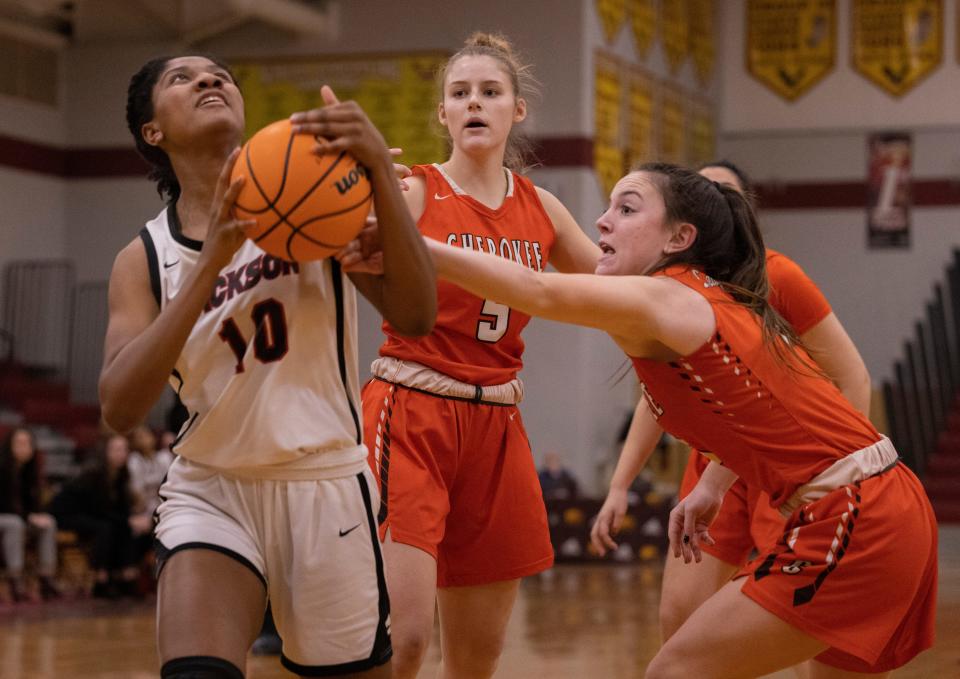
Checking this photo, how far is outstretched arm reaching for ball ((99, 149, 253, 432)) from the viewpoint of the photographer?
292cm

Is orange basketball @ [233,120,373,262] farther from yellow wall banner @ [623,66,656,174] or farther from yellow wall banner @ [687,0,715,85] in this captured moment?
yellow wall banner @ [687,0,715,85]

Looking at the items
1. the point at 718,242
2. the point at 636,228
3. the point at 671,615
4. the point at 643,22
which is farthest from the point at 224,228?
the point at 643,22

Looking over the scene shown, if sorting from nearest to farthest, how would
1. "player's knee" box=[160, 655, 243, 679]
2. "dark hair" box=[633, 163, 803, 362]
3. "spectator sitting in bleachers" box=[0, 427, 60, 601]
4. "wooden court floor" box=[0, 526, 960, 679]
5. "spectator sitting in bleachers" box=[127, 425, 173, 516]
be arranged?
"player's knee" box=[160, 655, 243, 679]
"dark hair" box=[633, 163, 803, 362]
"wooden court floor" box=[0, 526, 960, 679]
"spectator sitting in bleachers" box=[0, 427, 60, 601]
"spectator sitting in bleachers" box=[127, 425, 173, 516]

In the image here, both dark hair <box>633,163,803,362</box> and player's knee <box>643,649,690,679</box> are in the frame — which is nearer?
player's knee <box>643,649,690,679</box>

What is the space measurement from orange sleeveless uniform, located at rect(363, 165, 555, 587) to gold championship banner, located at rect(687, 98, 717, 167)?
47.1 feet

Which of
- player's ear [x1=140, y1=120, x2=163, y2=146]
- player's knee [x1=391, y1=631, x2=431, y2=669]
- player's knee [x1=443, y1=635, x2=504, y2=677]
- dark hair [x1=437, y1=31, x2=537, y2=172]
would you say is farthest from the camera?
dark hair [x1=437, y1=31, x2=537, y2=172]

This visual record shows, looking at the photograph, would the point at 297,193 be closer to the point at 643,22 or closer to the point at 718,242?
the point at 718,242

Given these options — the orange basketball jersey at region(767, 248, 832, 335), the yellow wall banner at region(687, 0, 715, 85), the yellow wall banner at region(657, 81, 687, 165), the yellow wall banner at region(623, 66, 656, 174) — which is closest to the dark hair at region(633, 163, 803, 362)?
the orange basketball jersey at region(767, 248, 832, 335)

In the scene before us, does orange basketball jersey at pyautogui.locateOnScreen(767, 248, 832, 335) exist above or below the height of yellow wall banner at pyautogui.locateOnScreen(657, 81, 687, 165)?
below

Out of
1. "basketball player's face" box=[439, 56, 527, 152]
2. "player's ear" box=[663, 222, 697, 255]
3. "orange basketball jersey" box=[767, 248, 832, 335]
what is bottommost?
"orange basketball jersey" box=[767, 248, 832, 335]

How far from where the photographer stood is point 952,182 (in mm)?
18422

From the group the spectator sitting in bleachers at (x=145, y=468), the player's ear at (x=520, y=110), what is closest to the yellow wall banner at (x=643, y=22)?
the spectator sitting in bleachers at (x=145, y=468)

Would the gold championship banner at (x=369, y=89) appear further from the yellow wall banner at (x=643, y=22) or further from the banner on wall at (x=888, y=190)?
the banner on wall at (x=888, y=190)

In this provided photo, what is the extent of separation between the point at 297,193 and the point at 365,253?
9.8 inches
